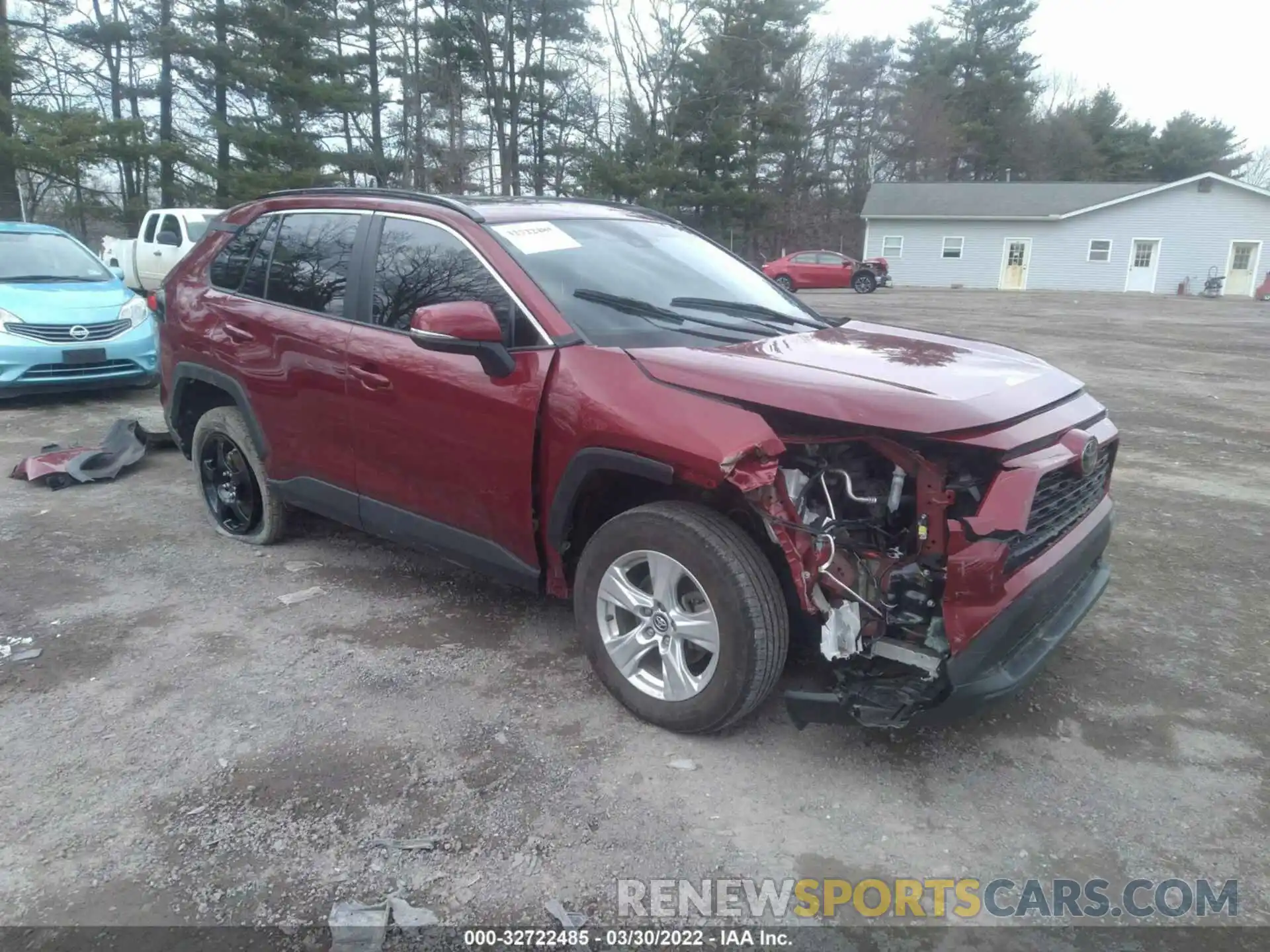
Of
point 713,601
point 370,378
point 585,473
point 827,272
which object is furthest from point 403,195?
point 827,272

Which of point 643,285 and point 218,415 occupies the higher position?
point 643,285

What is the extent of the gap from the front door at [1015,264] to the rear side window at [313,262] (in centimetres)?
3710

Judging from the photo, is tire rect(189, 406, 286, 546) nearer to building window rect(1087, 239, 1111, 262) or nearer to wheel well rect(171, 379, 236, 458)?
wheel well rect(171, 379, 236, 458)

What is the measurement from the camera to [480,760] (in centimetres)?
307

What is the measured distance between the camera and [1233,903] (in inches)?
97.5

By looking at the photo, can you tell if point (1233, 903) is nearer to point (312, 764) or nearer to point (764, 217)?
point (312, 764)

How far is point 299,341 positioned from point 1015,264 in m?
38.2

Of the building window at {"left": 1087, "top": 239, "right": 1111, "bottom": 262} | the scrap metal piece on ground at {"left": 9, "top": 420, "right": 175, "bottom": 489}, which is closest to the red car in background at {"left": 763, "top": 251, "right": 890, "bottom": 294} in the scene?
the building window at {"left": 1087, "top": 239, "right": 1111, "bottom": 262}

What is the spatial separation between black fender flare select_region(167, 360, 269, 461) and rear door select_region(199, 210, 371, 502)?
0.15 feet

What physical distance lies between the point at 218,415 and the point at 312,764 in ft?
8.59

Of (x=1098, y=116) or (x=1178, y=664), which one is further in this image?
(x=1098, y=116)

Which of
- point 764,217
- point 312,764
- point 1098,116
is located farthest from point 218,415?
point 1098,116

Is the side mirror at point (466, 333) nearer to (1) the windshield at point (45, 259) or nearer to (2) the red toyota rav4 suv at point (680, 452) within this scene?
(2) the red toyota rav4 suv at point (680, 452)

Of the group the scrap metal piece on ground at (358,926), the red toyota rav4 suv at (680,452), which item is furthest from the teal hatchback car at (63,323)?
the scrap metal piece on ground at (358,926)
